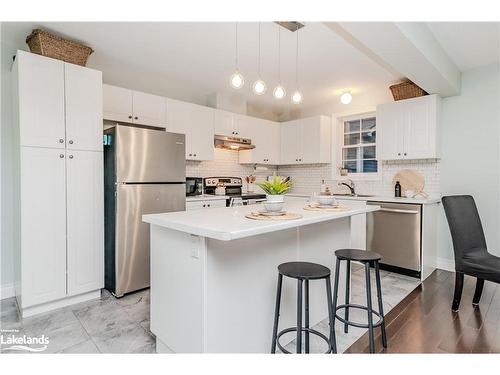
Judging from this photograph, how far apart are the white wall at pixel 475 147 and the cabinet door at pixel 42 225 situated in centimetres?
451

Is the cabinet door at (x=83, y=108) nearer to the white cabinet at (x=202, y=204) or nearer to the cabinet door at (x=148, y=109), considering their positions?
the cabinet door at (x=148, y=109)

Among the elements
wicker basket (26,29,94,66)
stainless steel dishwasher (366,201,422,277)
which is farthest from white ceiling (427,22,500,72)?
wicker basket (26,29,94,66)

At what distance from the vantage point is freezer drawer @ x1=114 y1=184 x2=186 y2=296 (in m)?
2.88

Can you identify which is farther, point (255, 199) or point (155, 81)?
point (255, 199)

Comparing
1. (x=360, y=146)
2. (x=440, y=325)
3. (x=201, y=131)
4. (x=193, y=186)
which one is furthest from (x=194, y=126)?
(x=440, y=325)

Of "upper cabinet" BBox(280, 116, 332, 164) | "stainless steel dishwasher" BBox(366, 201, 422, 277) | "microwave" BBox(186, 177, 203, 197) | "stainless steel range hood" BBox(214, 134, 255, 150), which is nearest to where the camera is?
"stainless steel dishwasher" BBox(366, 201, 422, 277)

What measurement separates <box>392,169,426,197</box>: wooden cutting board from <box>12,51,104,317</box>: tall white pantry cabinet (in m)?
3.94

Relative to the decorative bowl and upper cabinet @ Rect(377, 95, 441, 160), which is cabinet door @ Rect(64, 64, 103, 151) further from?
upper cabinet @ Rect(377, 95, 441, 160)

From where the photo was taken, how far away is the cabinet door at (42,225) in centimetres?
245

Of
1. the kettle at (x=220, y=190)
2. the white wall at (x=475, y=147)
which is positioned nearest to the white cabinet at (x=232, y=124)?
the kettle at (x=220, y=190)

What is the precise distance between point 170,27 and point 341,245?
2557mm

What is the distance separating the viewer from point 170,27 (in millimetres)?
2631

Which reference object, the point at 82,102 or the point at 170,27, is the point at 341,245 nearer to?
the point at 170,27
